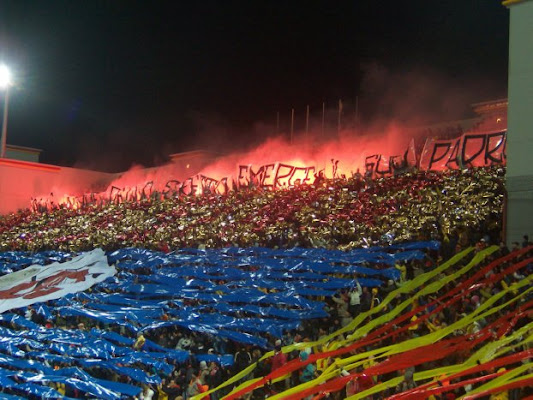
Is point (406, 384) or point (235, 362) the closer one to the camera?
point (406, 384)

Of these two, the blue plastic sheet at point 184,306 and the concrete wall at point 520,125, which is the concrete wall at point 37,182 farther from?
the concrete wall at point 520,125

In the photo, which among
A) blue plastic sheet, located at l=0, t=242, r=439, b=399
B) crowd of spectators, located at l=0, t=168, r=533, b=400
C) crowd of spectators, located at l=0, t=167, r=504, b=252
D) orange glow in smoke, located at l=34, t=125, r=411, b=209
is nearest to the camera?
crowd of spectators, located at l=0, t=168, r=533, b=400

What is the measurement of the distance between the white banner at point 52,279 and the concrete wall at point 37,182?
367 inches

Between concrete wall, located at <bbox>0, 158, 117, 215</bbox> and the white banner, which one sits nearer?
the white banner

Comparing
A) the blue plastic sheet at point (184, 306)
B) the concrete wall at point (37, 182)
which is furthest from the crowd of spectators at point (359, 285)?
the concrete wall at point (37, 182)

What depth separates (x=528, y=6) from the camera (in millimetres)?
12945

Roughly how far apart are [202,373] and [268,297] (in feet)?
7.51

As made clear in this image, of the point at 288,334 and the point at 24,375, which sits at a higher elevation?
the point at 288,334

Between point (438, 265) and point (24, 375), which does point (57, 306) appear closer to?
point (24, 375)

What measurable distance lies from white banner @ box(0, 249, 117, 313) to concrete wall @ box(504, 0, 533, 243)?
30.8ft

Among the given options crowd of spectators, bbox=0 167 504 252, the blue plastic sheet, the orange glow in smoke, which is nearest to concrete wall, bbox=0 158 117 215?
the orange glow in smoke

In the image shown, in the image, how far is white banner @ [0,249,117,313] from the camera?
15.9 meters

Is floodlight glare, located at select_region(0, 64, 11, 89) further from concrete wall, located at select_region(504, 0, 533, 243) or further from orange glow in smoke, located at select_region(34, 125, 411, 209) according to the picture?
concrete wall, located at select_region(504, 0, 533, 243)

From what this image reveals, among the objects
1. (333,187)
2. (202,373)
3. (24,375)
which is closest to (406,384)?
(202,373)
